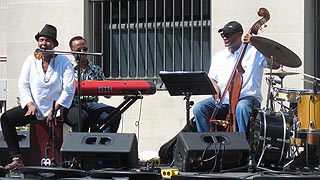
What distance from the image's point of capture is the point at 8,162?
9.13m

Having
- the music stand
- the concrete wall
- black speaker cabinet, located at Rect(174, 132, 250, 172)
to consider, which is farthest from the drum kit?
the concrete wall

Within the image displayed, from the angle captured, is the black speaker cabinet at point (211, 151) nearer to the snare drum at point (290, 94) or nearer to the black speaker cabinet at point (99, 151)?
the black speaker cabinet at point (99, 151)

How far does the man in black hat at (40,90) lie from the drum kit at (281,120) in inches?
79.8

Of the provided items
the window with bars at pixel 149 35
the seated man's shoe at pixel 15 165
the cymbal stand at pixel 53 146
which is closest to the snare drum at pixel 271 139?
the cymbal stand at pixel 53 146

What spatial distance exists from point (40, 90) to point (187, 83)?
5.20 ft

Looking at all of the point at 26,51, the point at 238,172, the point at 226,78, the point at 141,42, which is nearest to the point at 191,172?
the point at 238,172

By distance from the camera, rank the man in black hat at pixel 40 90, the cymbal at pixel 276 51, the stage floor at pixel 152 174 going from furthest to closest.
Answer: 1. the man in black hat at pixel 40 90
2. the cymbal at pixel 276 51
3. the stage floor at pixel 152 174

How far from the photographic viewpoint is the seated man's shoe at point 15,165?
331 inches

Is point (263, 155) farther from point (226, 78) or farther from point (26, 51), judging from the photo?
point (26, 51)

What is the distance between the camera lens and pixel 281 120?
7801 mm

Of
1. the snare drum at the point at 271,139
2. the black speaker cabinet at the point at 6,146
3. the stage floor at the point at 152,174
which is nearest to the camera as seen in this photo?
the stage floor at the point at 152,174

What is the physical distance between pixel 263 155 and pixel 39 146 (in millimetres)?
2421

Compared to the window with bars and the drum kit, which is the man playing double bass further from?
the window with bars

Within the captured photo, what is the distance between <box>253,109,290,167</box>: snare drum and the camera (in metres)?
7.71
